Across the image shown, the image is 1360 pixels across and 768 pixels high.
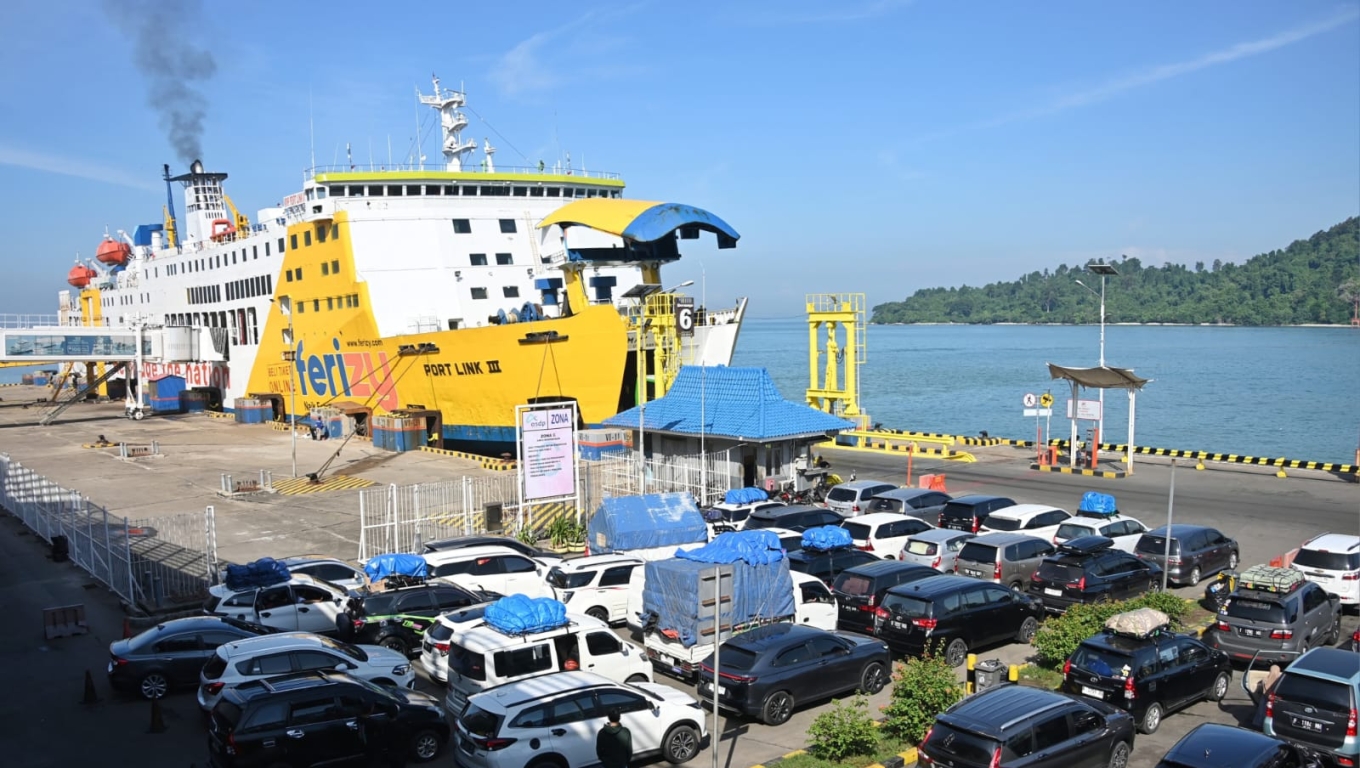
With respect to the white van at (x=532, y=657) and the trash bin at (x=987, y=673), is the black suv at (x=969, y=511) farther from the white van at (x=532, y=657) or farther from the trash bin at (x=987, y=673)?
the white van at (x=532, y=657)

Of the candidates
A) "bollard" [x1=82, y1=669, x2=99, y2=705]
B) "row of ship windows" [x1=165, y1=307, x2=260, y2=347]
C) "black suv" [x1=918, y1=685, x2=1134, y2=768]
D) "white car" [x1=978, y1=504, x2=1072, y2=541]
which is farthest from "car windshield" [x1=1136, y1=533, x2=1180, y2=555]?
"row of ship windows" [x1=165, y1=307, x2=260, y2=347]

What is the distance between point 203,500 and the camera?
26172 mm

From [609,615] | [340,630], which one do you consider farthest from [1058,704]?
[340,630]

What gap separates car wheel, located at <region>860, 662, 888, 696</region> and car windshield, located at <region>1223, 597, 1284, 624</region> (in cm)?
478

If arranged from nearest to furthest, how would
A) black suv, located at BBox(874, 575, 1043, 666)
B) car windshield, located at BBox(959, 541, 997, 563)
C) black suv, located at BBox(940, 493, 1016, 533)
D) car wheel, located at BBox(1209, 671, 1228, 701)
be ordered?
car wheel, located at BBox(1209, 671, 1228, 701), black suv, located at BBox(874, 575, 1043, 666), car windshield, located at BBox(959, 541, 997, 563), black suv, located at BBox(940, 493, 1016, 533)

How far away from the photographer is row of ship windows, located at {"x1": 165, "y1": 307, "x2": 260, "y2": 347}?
46.3 meters

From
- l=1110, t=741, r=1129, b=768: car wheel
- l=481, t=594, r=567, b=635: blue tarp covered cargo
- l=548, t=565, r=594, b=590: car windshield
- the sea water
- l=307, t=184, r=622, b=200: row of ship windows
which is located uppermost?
l=307, t=184, r=622, b=200: row of ship windows

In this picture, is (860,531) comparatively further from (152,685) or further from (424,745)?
(152,685)

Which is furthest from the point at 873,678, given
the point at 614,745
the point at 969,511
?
the point at 969,511

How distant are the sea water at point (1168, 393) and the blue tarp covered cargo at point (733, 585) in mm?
42410

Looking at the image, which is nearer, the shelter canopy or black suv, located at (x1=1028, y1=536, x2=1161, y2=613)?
black suv, located at (x1=1028, y1=536, x2=1161, y2=613)

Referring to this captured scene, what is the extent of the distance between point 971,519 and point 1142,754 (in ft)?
33.9

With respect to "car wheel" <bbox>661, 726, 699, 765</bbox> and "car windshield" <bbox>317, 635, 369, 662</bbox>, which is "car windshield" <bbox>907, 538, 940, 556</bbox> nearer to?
"car wheel" <bbox>661, 726, 699, 765</bbox>

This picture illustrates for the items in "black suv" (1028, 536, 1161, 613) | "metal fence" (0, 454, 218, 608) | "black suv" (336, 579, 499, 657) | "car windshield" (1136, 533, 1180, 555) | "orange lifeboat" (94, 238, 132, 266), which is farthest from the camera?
"orange lifeboat" (94, 238, 132, 266)
